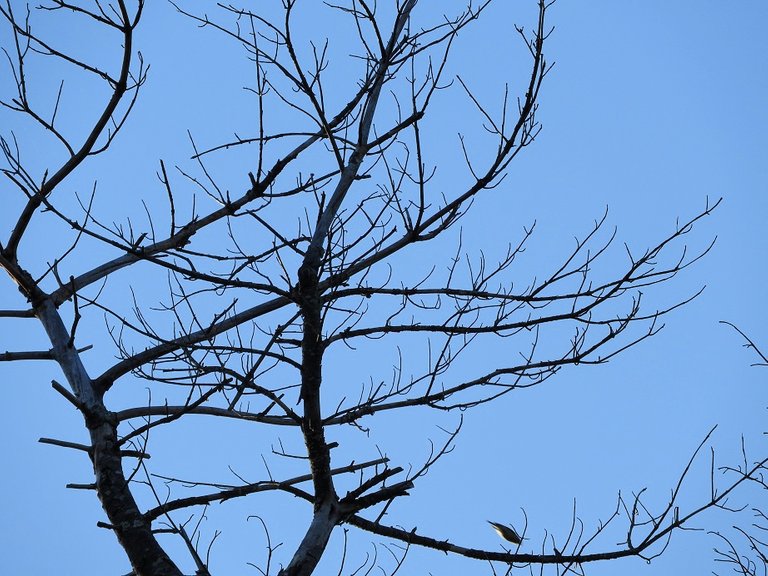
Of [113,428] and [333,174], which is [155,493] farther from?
[333,174]

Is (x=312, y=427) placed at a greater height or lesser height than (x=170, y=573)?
greater

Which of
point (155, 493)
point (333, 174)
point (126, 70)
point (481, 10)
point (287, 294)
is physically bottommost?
point (155, 493)

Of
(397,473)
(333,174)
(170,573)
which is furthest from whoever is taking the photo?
(333,174)

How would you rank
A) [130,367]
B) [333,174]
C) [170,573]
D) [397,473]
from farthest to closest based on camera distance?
[333,174], [130,367], [397,473], [170,573]

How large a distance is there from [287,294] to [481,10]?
1.76m

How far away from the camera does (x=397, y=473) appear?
10.6 ft

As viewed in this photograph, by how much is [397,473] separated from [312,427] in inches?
16.4

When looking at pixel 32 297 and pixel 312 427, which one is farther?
pixel 32 297

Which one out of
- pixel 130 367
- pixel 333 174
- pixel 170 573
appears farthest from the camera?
pixel 333 174

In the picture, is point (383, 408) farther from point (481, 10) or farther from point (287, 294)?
point (481, 10)

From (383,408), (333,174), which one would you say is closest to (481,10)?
(333,174)

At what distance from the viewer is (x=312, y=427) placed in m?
3.13

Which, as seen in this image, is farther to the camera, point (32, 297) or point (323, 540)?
point (32, 297)

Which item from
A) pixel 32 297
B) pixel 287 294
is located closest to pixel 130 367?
pixel 32 297
